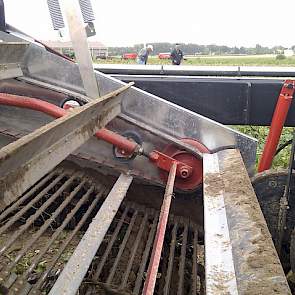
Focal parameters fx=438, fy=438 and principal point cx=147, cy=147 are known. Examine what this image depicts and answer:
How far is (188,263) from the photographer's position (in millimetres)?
2408

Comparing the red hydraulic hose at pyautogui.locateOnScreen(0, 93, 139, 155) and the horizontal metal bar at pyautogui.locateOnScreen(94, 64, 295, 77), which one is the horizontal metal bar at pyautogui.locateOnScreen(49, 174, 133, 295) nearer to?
the red hydraulic hose at pyautogui.locateOnScreen(0, 93, 139, 155)

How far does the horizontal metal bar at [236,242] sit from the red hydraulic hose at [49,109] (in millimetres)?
661

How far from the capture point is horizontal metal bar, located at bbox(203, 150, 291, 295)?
1207 millimetres

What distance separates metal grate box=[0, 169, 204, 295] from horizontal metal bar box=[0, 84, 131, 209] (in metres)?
→ 0.65

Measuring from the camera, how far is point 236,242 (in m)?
1.47

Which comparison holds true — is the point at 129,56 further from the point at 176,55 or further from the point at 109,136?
the point at 109,136

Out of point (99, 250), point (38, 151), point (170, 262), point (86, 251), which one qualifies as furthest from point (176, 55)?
point (38, 151)

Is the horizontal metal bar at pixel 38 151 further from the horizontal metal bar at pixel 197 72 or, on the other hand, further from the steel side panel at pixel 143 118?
the horizontal metal bar at pixel 197 72

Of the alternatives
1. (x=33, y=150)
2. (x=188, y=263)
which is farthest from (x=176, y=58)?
(x=33, y=150)

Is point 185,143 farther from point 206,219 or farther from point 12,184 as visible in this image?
point 12,184

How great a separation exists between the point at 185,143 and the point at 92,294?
1.05 meters

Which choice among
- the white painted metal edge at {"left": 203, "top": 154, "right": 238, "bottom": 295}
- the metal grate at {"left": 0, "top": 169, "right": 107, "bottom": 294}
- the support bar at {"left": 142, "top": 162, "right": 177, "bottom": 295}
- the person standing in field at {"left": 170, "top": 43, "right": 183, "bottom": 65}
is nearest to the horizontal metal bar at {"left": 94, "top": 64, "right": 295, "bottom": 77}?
the metal grate at {"left": 0, "top": 169, "right": 107, "bottom": 294}

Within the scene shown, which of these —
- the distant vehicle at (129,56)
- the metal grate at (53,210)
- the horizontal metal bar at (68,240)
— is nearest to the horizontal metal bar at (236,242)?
the horizontal metal bar at (68,240)

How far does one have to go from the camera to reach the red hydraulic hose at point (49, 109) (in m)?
2.56
